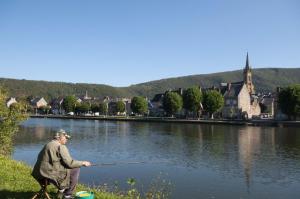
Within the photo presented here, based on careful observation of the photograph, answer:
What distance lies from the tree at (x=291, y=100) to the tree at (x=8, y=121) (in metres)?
81.9

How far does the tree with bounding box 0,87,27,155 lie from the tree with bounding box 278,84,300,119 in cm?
8195

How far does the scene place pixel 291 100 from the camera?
3844 inches

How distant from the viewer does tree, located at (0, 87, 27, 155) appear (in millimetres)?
25703

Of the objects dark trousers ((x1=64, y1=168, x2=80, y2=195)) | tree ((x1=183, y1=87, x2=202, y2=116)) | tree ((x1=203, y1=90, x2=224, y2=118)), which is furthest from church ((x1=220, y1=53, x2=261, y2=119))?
dark trousers ((x1=64, y1=168, x2=80, y2=195))

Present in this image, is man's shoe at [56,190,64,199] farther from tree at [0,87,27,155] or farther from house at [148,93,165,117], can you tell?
house at [148,93,165,117]

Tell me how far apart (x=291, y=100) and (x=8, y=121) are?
275 feet

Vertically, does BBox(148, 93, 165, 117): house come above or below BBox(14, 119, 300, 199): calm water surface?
above

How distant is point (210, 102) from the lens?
119m

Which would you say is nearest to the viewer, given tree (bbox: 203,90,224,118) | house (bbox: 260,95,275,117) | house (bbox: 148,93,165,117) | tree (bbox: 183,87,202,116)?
tree (bbox: 203,90,224,118)

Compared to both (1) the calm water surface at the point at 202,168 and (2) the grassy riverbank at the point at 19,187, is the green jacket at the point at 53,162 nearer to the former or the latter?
(2) the grassy riverbank at the point at 19,187

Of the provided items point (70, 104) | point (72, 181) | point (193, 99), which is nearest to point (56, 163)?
A: point (72, 181)

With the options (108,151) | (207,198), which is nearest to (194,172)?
(207,198)

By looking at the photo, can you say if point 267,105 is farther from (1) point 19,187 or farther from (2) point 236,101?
(1) point 19,187

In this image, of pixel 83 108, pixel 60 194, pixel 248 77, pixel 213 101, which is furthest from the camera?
pixel 83 108
